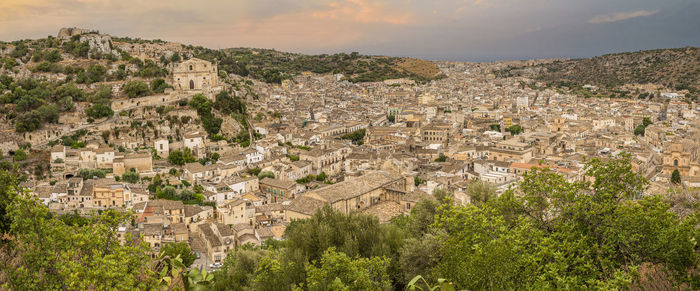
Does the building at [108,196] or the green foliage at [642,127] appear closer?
the building at [108,196]

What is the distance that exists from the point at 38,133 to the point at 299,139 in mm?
16253

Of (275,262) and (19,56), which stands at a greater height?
(19,56)

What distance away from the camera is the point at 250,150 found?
3045cm

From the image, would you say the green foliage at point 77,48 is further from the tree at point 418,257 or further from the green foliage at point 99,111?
the tree at point 418,257

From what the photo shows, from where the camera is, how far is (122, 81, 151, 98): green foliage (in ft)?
113

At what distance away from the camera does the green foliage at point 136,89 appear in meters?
34.3

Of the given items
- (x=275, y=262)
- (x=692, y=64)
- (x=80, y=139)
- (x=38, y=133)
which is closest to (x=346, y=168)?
(x=80, y=139)

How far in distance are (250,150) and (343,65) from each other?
204 feet

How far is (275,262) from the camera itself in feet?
26.6

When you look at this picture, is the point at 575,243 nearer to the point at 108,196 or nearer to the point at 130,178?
the point at 108,196

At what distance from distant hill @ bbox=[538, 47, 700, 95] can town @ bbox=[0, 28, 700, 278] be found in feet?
68.4

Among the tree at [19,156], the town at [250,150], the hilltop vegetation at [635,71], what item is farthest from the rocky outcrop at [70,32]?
the hilltop vegetation at [635,71]

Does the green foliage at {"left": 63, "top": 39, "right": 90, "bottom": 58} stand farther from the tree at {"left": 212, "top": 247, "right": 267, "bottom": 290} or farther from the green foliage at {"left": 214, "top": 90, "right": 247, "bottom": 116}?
the tree at {"left": 212, "top": 247, "right": 267, "bottom": 290}

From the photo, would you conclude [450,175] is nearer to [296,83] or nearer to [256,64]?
[296,83]
